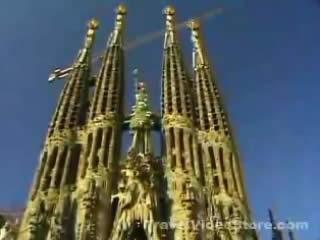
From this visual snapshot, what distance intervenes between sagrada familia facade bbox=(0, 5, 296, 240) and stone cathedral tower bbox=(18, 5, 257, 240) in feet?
0.12

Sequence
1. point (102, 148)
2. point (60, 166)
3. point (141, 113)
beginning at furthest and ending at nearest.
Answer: point (141, 113), point (102, 148), point (60, 166)

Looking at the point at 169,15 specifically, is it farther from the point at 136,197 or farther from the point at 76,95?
the point at 136,197

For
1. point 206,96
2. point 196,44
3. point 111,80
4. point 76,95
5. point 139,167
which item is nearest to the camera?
point 139,167

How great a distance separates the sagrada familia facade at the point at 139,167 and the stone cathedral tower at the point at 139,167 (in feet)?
0.12

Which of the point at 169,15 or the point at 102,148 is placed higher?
the point at 169,15

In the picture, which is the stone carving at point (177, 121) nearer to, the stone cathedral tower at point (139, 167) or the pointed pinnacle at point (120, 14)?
the stone cathedral tower at point (139, 167)

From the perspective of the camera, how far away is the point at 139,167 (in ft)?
57.9

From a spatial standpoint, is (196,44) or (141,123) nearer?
(141,123)

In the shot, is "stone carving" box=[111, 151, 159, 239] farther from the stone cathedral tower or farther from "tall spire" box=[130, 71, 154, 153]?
"tall spire" box=[130, 71, 154, 153]

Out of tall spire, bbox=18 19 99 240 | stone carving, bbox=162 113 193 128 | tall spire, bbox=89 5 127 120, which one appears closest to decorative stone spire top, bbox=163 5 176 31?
tall spire, bbox=89 5 127 120

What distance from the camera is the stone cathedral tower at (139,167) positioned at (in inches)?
645

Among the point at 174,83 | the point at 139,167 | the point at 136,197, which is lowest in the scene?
the point at 136,197

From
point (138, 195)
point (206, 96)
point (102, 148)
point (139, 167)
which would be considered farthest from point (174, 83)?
point (138, 195)

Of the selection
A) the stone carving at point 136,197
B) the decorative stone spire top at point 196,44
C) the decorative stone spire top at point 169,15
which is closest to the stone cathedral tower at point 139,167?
the stone carving at point 136,197
